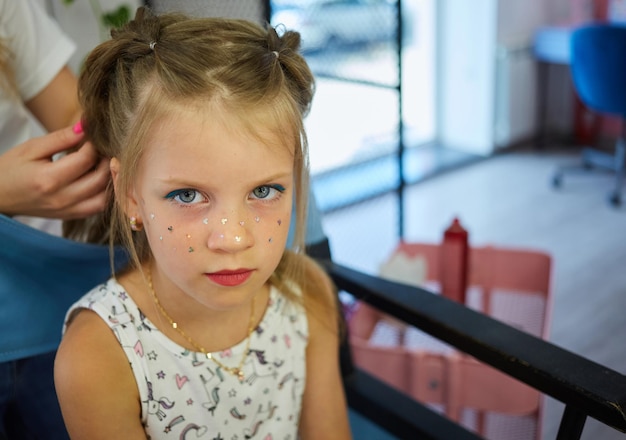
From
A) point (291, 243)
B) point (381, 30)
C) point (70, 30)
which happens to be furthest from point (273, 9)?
point (291, 243)

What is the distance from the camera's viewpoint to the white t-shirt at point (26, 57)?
1188 mm

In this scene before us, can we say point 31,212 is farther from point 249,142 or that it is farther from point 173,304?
point 249,142

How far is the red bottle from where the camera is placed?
183 cm

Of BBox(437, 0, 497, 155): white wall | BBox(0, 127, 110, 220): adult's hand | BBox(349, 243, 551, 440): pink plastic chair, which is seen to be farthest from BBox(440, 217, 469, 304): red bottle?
BBox(437, 0, 497, 155): white wall

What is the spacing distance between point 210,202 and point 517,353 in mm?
510

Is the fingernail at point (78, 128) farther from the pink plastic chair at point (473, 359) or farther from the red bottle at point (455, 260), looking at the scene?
the red bottle at point (455, 260)

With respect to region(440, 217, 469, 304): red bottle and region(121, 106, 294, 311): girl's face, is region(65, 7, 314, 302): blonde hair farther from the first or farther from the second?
region(440, 217, 469, 304): red bottle

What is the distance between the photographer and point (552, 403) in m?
1.53

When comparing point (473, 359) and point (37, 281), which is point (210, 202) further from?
point (473, 359)

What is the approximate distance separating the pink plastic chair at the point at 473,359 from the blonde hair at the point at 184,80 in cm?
A: 79

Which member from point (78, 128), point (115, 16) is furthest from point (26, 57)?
point (115, 16)

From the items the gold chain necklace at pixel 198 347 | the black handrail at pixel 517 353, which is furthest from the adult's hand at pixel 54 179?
the black handrail at pixel 517 353

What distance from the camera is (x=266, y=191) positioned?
91 cm

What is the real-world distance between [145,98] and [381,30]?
7.06 ft
